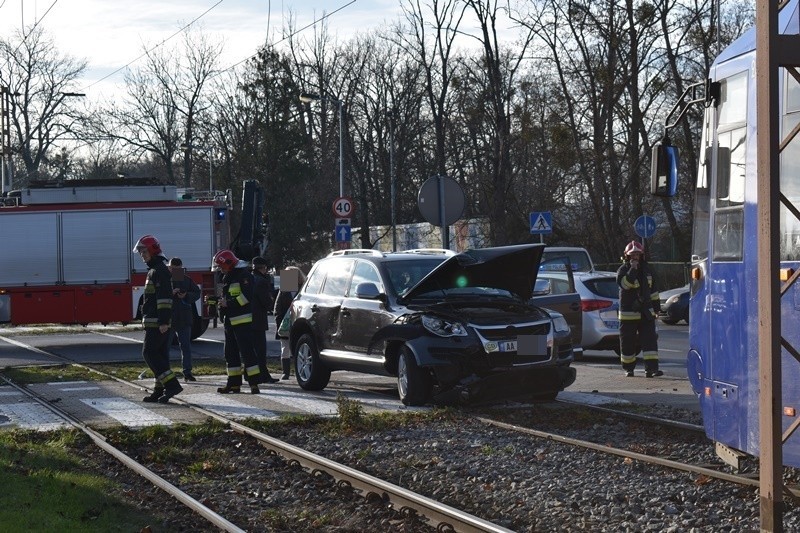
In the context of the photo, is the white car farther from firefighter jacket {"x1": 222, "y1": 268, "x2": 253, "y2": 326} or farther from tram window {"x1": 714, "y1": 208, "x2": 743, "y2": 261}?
tram window {"x1": 714, "y1": 208, "x2": 743, "y2": 261}

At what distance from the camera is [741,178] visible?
803 centimetres

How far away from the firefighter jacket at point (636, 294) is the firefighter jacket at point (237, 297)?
5099 millimetres

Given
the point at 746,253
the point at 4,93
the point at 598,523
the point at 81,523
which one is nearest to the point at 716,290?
the point at 746,253

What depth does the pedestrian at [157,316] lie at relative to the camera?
46.4ft

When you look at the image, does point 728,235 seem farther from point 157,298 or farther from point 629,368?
point 629,368

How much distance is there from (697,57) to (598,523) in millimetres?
37078

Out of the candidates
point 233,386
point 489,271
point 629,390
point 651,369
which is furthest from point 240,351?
point 651,369

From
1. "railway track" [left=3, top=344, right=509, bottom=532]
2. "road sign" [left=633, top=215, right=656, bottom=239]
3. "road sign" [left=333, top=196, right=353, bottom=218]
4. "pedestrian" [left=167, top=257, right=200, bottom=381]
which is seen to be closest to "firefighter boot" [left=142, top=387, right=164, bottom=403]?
"railway track" [left=3, top=344, right=509, bottom=532]

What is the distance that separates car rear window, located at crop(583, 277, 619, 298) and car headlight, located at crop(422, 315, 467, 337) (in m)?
7.31

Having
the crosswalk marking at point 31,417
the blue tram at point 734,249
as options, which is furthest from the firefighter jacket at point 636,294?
the blue tram at point 734,249

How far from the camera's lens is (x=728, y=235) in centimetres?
815

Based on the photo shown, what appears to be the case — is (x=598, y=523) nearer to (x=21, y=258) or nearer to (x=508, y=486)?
(x=508, y=486)

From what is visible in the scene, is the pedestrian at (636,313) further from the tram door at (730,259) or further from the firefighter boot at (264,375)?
the tram door at (730,259)

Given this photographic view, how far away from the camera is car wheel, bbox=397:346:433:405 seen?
13.1 meters
